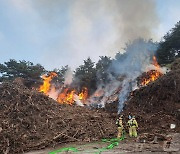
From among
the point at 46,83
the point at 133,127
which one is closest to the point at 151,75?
the point at 133,127

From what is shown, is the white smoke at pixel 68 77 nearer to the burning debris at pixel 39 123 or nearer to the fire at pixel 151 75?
the fire at pixel 151 75

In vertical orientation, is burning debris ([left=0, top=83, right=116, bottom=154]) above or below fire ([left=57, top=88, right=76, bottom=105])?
below

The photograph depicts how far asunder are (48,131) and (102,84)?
1837 centimetres

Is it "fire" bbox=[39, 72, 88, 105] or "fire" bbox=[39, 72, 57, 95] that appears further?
"fire" bbox=[39, 72, 57, 95]

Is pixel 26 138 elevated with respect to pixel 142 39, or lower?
lower

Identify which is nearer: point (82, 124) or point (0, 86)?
point (82, 124)

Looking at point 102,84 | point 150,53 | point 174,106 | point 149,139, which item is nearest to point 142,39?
point 150,53

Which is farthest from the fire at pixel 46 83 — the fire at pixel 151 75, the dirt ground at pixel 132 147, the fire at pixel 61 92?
the dirt ground at pixel 132 147

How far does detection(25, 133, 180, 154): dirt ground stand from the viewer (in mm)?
12602

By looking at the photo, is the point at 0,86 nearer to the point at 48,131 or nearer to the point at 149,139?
the point at 48,131

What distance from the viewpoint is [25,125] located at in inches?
681

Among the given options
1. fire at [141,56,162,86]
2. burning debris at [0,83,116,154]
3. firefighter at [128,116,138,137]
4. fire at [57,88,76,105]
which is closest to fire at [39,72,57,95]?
fire at [57,88,76,105]

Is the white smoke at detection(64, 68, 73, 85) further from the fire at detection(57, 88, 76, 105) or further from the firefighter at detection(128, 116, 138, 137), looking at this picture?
the firefighter at detection(128, 116, 138, 137)

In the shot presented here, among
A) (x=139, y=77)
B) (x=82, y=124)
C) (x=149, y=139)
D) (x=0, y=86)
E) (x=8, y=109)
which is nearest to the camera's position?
(x=149, y=139)
